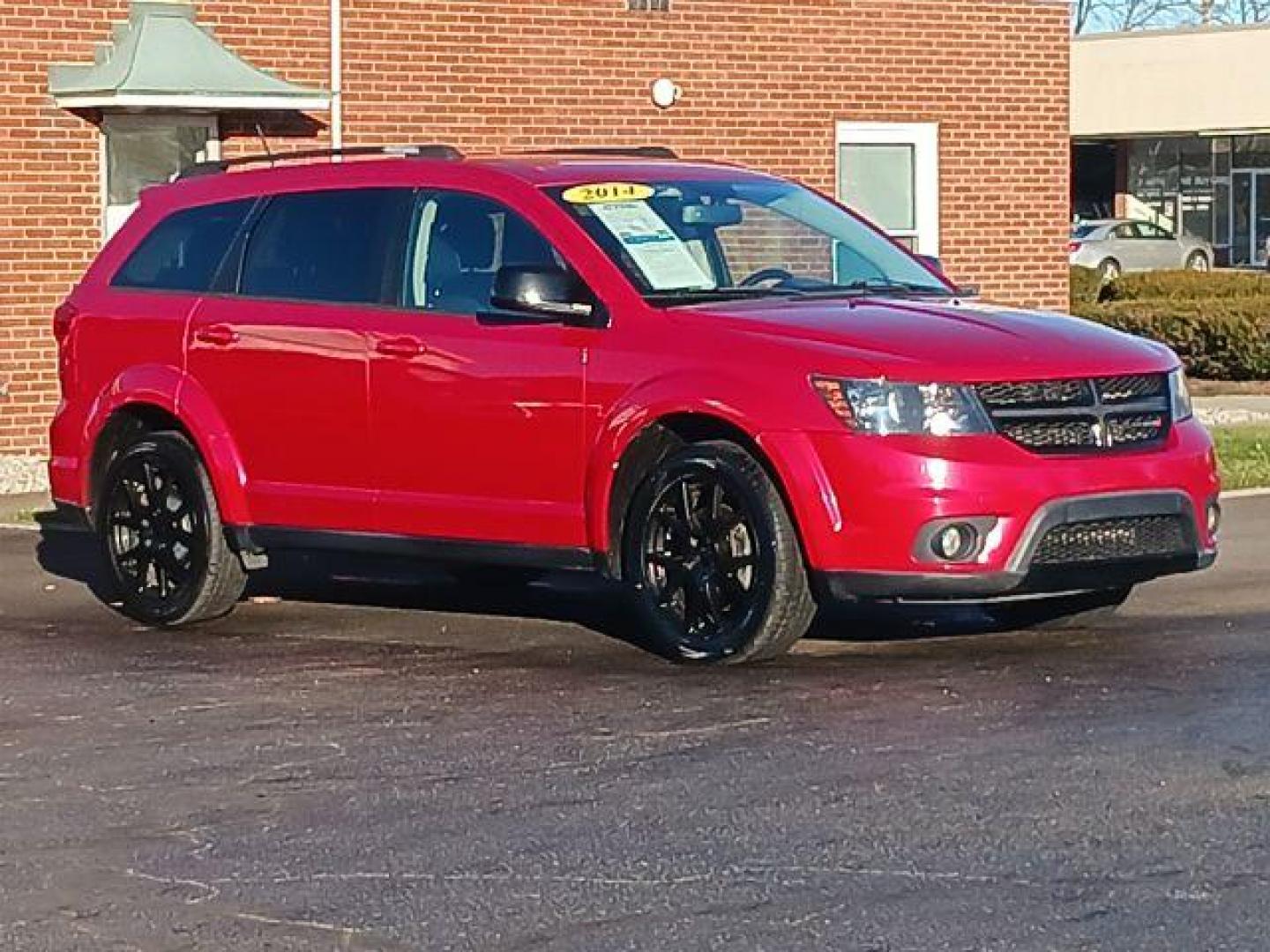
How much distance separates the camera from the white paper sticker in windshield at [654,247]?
9.34m

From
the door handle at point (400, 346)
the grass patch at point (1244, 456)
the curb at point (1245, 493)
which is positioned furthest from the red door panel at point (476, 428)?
the grass patch at point (1244, 456)

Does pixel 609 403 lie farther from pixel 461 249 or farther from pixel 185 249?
pixel 185 249

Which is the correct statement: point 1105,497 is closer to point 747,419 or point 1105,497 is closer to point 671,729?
point 747,419

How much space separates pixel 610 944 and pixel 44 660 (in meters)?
4.53

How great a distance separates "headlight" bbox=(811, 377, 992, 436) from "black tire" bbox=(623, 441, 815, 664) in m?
0.45

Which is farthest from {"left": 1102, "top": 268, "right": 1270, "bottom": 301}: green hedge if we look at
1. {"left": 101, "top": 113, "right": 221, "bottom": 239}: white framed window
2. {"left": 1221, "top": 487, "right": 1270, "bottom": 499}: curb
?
{"left": 101, "top": 113, "right": 221, "bottom": 239}: white framed window

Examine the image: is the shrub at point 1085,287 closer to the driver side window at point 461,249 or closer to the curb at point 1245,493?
the curb at point 1245,493

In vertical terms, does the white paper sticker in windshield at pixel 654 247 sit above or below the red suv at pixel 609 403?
above

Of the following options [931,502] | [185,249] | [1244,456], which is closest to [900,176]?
[1244,456]

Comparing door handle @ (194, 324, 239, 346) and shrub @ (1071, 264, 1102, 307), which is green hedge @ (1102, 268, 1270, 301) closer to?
shrub @ (1071, 264, 1102, 307)

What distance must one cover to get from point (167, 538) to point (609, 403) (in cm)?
231

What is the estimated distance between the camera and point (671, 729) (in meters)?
7.89

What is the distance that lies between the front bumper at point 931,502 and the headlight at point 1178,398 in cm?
43

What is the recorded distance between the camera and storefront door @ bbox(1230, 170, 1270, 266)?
2186 inches
